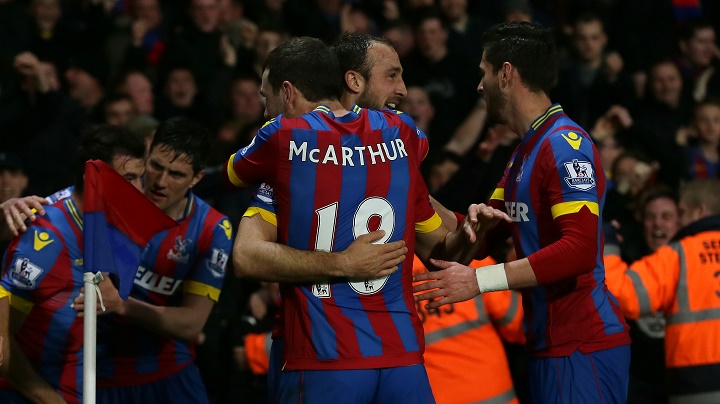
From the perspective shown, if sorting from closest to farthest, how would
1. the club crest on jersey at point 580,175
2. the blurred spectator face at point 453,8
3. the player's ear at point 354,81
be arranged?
1. the club crest on jersey at point 580,175
2. the player's ear at point 354,81
3. the blurred spectator face at point 453,8

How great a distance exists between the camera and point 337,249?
440 cm

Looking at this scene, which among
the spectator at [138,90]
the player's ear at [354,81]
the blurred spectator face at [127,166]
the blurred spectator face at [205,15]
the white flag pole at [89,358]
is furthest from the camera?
the blurred spectator face at [205,15]

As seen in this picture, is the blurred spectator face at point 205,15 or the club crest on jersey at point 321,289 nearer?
the club crest on jersey at point 321,289

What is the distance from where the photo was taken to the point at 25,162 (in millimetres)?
9203

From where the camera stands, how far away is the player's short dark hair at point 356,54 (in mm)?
4949

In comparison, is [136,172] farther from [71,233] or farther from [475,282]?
[475,282]

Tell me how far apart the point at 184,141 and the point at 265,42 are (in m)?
4.46

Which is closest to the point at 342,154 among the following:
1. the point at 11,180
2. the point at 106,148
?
the point at 106,148

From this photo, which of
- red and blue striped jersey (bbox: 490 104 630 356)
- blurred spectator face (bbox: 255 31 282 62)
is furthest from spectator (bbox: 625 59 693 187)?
red and blue striped jersey (bbox: 490 104 630 356)

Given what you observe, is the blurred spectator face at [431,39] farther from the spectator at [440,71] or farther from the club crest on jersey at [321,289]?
the club crest on jersey at [321,289]

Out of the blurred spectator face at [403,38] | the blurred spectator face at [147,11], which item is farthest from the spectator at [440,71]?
the blurred spectator face at [147,11]

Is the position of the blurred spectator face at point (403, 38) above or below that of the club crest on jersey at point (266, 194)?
above

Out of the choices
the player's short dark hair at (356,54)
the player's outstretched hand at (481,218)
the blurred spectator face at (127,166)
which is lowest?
the player's outstretched hand at (481,218)

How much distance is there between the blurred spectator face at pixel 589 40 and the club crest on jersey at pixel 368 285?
21.1 ft
